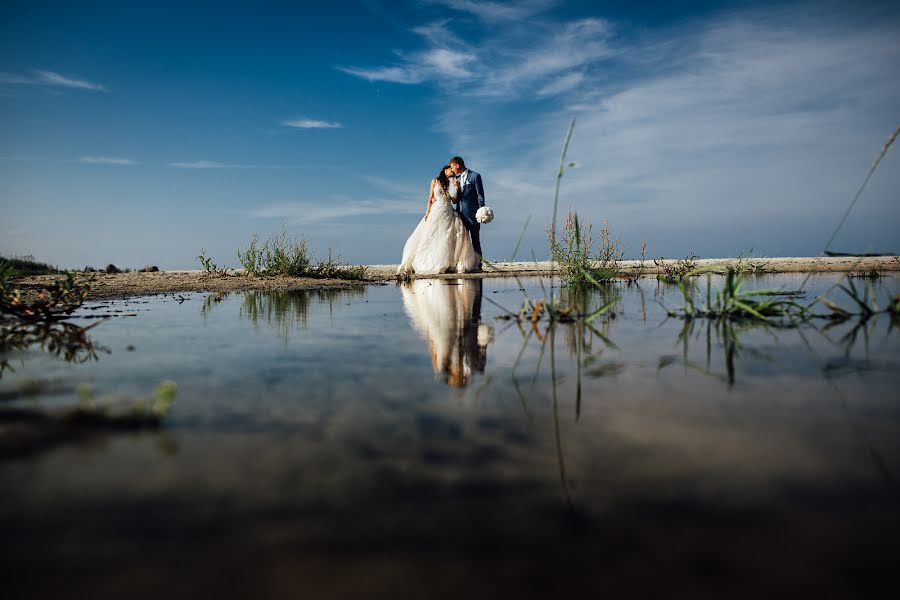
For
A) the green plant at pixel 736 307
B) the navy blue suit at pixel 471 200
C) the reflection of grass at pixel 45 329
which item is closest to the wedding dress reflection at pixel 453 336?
the green plant at pixel 736 307

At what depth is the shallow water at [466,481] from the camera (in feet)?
2.72

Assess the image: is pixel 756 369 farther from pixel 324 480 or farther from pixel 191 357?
pixel 191 357

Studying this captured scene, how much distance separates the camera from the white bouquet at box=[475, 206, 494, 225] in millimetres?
14570

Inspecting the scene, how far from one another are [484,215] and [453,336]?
11.6m

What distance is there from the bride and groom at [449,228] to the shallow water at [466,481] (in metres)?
12.1

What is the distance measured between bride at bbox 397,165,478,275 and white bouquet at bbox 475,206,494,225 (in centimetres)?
47

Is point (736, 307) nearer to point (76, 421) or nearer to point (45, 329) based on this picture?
point (76, 421)

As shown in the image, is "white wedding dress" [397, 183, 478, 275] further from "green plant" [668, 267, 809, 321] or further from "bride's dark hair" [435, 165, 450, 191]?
"green plant" [668, 267, 809, 321]

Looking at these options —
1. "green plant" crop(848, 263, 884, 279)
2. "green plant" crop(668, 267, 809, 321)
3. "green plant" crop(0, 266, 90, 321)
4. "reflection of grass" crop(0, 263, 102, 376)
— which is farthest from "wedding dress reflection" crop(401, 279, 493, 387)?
"green plant" crop(848, 263, 884, 279)

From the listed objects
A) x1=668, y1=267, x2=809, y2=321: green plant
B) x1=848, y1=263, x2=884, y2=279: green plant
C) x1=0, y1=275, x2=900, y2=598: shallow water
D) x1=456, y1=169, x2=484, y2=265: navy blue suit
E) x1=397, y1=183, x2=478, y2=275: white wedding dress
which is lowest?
x1=0, y1=275, x2=900, y2=598: shallow water

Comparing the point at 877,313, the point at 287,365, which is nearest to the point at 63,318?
the point at 287,365

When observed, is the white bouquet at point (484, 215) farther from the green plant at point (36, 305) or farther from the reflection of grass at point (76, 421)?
the reflection of grass at point (76, 421)

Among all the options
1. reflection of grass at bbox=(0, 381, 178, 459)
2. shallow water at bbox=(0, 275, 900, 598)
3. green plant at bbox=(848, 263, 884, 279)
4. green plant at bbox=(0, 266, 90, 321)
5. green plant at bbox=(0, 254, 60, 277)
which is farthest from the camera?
green plant at bbox=(0, 254, 60, 277)

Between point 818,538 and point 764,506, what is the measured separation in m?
0.11
